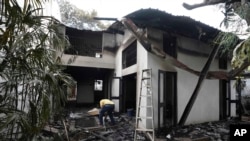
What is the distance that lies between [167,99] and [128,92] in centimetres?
443

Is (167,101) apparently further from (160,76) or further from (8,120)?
(8,120)

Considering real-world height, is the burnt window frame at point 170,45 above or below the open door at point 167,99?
above

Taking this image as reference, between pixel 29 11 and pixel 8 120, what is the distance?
1.44 metres

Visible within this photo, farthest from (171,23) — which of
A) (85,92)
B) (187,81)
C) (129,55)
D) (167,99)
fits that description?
(85,92)

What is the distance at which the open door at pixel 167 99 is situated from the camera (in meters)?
8.47

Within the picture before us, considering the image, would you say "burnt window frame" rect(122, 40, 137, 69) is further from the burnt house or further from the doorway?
the doorway

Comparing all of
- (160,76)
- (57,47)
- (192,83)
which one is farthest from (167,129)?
(57,47)

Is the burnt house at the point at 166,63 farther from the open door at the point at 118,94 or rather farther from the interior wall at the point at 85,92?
the interior wall at the point at 85,92

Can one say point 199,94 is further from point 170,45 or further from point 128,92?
point 128,92


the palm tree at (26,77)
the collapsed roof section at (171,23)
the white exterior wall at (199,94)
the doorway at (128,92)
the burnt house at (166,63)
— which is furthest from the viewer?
the doorway at (128,92)

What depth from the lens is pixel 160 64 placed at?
8586mm

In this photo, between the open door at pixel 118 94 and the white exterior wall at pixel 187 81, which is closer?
the white exterior wall at pixel 187 81

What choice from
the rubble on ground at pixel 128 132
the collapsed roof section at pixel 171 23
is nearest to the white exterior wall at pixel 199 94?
the rubble on ground at pixel 128 132

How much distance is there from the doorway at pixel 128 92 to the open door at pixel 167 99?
3836 mm
